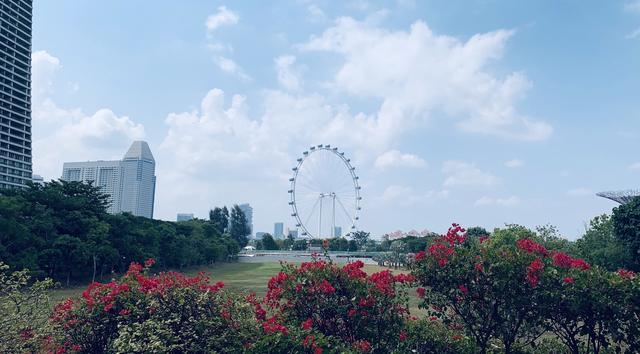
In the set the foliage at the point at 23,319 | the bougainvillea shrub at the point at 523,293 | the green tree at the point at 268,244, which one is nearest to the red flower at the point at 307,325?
the bougainvillea shrub at the point at 523,293

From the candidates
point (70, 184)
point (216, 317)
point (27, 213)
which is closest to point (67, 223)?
point (27, 213)

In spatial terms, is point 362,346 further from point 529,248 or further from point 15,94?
point 15,94

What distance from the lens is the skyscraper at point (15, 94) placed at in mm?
63931

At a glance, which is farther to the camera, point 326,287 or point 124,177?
point 124,177

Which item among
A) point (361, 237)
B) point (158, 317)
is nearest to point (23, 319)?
point (158, 317)

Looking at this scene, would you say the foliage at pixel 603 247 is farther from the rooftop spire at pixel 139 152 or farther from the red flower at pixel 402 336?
the rooftop spire at pixel 139 152

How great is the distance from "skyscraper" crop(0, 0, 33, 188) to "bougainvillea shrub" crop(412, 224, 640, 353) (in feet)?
A: 228

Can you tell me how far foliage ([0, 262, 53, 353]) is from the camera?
813cm

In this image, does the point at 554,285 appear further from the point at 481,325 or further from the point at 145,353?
the point at 145,353

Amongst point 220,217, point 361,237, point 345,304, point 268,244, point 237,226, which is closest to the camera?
point 345,304

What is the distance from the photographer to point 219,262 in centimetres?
7244

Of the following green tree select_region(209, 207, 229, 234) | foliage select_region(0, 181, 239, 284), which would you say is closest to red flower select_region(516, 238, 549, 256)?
foliage select_region(0, 181, 239, 284)

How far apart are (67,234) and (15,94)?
44.3 m

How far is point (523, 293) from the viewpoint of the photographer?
28.8 ft
